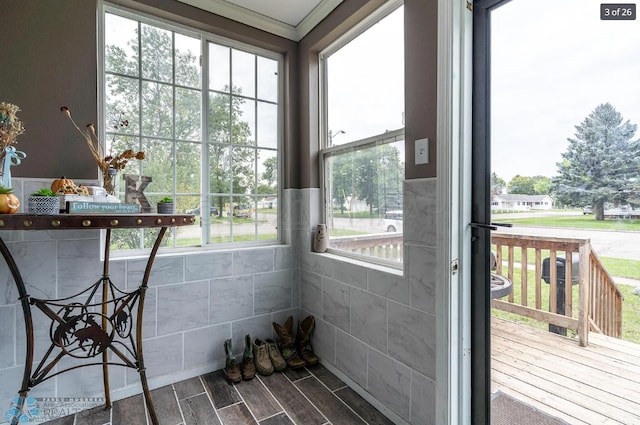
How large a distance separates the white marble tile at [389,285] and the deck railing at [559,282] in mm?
408

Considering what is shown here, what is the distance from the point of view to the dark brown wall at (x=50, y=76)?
5.04 ft

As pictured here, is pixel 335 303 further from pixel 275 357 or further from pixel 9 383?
pixel 9 383

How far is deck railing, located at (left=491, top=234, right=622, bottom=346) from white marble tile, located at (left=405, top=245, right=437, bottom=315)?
28cm

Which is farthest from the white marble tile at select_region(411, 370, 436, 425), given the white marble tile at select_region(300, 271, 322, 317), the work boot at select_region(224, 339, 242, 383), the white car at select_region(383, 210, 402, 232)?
the work boot at select_region(224, 339, 242, 383)

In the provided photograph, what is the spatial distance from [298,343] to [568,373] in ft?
5.26

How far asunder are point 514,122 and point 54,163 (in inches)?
91.6

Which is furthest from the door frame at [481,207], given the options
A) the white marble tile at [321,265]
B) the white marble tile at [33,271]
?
the white marble tile at [33,271]

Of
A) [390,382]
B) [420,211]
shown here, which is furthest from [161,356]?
[420,211]

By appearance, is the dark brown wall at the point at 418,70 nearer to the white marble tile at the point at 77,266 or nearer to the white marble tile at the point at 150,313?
the white marble tile at the point at 150,313

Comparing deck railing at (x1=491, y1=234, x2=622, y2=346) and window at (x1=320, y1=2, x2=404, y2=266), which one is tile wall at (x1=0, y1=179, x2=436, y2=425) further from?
deck railing at (x1=491, y1=234, x2=622, y2=346)

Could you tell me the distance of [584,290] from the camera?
112cm

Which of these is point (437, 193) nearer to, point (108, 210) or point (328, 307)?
point (328, 307)

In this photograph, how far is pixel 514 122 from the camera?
1280 millimetres

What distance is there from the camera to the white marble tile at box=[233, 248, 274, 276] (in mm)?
2162
